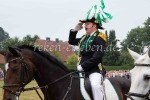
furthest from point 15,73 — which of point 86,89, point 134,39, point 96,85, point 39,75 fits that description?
point 134,39

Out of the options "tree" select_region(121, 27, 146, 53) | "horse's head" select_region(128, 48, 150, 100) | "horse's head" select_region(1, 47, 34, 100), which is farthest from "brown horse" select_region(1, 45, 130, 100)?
"tree" select_region(121, 27, 146, 53)

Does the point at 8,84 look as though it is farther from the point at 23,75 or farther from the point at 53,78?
the point at 53,78

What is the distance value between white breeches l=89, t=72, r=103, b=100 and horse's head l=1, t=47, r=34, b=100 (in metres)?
1.36

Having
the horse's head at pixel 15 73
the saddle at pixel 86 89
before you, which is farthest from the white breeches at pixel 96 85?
the horse's head at pixel 15 73

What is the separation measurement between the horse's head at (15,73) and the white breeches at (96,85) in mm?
1364

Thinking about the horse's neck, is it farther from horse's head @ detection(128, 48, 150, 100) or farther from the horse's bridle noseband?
horse's head @ detection(128, 48, 150, 100)

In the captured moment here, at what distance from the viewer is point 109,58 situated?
92.8 metres

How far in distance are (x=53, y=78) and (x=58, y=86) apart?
0.23m

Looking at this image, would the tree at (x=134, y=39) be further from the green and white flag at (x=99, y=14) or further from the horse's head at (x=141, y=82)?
the horse's head at (x=141, y=82)

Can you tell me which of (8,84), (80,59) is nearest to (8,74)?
(8,84)

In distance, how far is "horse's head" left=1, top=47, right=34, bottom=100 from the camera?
302 inches

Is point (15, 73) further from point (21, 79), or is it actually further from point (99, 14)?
point (99, 14)

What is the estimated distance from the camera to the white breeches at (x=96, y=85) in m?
8.12

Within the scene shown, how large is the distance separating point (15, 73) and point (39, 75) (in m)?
0.74
